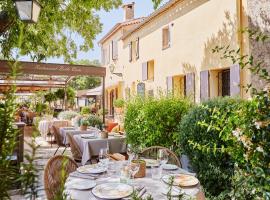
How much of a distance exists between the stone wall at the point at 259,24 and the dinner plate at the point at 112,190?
5.44 meters

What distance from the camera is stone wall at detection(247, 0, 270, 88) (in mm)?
7047

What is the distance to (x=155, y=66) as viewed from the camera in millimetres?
13297

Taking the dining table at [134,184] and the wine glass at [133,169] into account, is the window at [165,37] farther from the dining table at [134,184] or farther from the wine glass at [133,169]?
the wine glass at [133,169]

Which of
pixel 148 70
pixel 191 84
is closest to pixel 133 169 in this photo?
pixel 191 84

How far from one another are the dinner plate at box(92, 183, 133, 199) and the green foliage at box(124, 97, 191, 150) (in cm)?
329

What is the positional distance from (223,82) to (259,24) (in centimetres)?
218

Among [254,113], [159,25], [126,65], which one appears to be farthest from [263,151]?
[126,65]

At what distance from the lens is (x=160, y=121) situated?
6.10 meters

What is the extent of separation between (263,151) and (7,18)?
13.6ft

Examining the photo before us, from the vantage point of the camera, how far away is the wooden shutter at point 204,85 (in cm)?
880

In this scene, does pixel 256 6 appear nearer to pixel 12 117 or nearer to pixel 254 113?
pixel 254 113

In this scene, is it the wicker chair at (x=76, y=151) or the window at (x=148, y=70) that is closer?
the wicker chair at (x=76, y=151)

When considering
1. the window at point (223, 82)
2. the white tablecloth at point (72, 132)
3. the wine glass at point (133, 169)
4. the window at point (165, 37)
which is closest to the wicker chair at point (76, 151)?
the white tablecloth at point (72, 132)

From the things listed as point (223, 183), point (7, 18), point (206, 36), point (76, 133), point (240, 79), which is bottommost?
point (223, 183)
